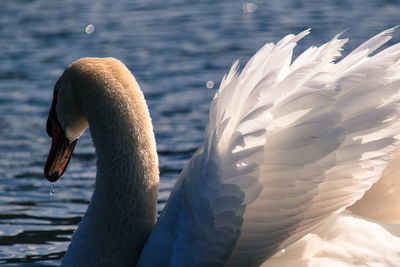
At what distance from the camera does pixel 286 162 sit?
3.78m

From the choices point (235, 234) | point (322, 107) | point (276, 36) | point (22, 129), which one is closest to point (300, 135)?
point (322, 107)

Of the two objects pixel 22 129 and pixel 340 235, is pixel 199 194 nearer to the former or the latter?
pixel 340 235

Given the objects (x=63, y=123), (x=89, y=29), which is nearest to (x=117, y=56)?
(x=89, y=29)

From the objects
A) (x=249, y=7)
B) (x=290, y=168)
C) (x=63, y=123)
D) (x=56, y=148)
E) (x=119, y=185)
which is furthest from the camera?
(x=249, y=7)

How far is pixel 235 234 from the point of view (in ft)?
12.6

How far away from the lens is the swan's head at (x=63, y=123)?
5.00m

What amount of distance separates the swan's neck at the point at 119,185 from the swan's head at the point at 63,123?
0.21 metres

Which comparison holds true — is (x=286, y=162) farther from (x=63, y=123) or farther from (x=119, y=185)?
(x=63, y=123)

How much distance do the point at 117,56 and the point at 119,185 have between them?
720 cm

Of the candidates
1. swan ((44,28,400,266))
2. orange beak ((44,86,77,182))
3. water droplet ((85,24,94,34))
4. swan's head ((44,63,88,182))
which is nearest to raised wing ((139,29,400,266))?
swan ((44,28,400,266))

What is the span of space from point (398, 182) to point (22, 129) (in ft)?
17.1

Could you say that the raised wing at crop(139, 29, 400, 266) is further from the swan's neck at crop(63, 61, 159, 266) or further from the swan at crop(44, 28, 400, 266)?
the swan's neck at crop(63, 61, 159, 266)

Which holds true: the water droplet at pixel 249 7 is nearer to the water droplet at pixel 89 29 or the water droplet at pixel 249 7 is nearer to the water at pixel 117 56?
the water at pixel 117 56

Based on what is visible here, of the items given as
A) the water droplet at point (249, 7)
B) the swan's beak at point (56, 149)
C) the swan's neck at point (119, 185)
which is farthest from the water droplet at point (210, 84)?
the swan's neck at point (119, 185)
